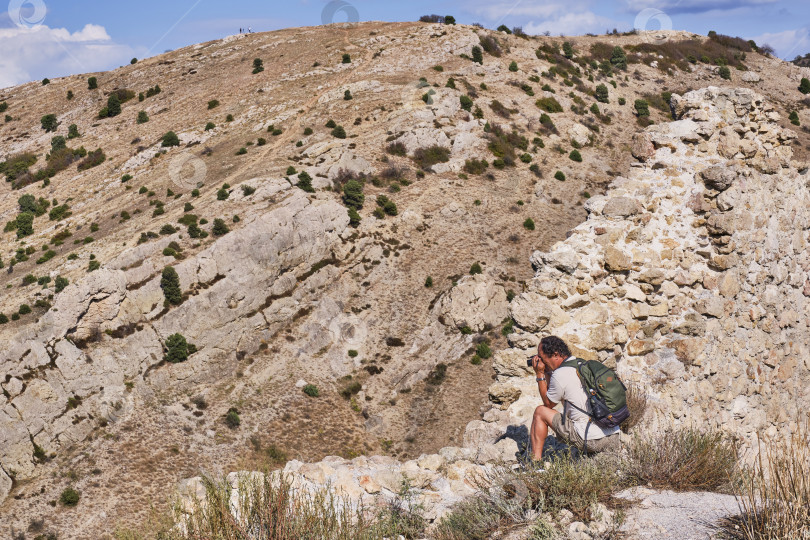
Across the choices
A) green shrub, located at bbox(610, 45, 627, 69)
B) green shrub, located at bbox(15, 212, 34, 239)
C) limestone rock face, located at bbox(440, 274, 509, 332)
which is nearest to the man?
limestone rock face, located at bbox(440, 274, 509, 332)

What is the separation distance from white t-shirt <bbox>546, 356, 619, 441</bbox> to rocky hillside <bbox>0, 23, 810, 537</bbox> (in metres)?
4.40

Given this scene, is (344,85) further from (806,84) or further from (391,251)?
(806,84)

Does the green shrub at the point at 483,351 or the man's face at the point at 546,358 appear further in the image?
the green shrub at the point at 483,351

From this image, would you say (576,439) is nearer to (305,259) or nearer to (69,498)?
(69,498)

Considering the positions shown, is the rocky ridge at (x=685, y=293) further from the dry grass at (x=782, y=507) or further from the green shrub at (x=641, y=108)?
the green shrub at (x=641, y=108)

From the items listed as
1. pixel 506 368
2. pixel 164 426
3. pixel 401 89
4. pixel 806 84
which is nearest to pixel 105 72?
pixel 401 89

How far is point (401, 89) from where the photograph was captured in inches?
2276

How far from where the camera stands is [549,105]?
60.5 m

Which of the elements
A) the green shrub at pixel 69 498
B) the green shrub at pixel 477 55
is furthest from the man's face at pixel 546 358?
the green shrub at pixel 477 55

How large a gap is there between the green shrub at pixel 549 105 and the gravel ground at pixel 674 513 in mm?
56677

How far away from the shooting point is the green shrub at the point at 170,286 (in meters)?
35.5

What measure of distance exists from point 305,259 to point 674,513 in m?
34.8

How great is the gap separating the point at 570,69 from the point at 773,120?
185ft

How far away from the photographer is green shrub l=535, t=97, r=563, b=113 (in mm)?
60094
